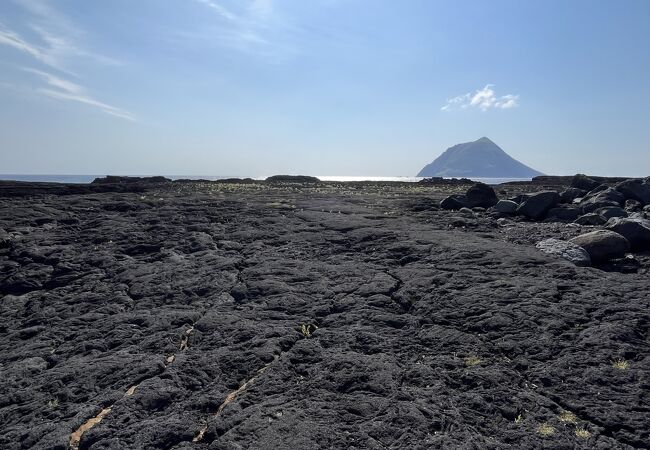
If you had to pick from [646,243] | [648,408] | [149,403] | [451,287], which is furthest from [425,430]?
[646,243]

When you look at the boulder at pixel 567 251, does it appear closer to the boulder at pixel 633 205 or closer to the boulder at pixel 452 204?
the boulder at pixel 452 204

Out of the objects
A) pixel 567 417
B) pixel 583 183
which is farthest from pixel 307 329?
pixel 583 183

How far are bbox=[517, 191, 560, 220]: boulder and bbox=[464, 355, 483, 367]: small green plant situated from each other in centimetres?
1730

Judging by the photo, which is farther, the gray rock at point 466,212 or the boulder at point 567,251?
the gray rock at point 466,212

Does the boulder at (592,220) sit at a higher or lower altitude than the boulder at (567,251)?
higher

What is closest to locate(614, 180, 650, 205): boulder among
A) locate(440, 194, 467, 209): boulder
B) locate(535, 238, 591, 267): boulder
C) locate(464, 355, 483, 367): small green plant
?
locate(440, 194, 467, 209): boulder

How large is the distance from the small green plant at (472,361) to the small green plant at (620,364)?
8.20ft

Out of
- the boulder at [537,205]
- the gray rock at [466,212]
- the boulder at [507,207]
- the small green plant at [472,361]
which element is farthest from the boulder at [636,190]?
the small green plant at [472,361]

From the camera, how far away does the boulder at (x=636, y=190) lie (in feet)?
90.2

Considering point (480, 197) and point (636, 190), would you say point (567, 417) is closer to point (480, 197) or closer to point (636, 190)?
point (480, 197)

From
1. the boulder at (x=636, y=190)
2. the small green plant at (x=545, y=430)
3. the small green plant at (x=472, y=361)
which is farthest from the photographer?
the boulder at (x=636, y=190)

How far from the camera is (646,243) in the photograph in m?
15.8

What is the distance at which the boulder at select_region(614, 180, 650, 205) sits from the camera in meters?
27.5

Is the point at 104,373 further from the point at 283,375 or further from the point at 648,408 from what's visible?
the point at 648,408
